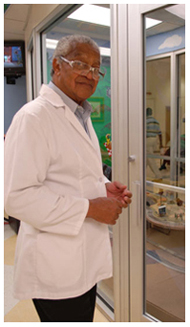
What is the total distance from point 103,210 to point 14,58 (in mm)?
5017

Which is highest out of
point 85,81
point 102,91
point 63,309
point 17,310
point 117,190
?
point 102,91

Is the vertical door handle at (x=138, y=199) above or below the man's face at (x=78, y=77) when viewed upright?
below

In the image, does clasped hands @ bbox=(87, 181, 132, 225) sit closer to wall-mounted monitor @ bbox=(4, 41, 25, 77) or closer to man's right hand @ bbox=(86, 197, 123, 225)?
man's right hand @ bbox=(86, 197, 123, 225)

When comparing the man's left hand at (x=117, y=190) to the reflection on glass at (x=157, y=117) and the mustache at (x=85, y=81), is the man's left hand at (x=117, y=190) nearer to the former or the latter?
the reflection on glass at (x=157, y=117)

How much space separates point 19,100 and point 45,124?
17.9ft

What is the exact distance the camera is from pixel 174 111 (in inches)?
65.9

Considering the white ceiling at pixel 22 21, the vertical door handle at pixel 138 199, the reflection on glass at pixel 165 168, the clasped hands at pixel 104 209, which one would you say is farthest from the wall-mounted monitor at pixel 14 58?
the clasped hands at pixel 104 209

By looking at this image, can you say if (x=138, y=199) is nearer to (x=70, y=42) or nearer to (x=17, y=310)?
(x=70, y=42)

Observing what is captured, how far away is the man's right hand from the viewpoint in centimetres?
122

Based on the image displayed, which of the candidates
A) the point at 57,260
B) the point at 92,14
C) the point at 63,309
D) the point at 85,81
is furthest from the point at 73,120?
the point at 92,14

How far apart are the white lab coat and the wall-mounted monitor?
4549 millimetres

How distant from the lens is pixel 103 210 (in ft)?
4.05

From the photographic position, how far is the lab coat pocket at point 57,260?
1217 millimetres
